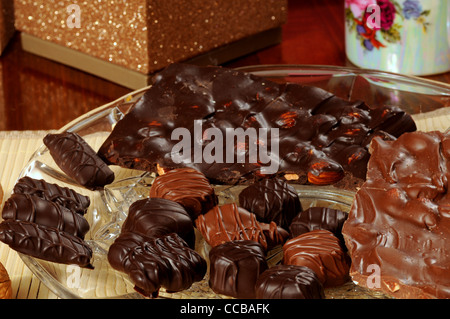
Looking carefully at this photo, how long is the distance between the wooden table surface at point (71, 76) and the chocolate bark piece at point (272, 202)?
1.94 feet

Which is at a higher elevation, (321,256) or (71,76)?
(71,76)

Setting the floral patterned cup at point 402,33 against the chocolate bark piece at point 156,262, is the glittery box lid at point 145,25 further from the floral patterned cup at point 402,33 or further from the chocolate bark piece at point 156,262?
the chocolate bark piece at point 156,262

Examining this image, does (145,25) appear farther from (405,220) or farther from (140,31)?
(405,220)

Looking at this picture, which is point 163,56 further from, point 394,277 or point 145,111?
point 394,277

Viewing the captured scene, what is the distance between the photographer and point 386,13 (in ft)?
4.15

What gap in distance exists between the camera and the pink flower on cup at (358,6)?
1.28 m

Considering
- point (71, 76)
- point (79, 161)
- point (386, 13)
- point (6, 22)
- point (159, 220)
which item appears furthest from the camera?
point (6, 22)

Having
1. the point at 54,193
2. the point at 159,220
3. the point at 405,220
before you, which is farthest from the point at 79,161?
the point at 405,220

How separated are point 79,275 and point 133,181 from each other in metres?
0.22

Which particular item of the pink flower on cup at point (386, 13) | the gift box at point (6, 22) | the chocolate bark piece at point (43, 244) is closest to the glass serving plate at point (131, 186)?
the chocolate bark piece at point (43, 244)

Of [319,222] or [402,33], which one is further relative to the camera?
[402,33]

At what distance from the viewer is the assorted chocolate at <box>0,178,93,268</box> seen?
0.71 m

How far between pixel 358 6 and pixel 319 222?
0.64 meters

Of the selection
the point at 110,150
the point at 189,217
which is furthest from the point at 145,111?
the point at 189,217
